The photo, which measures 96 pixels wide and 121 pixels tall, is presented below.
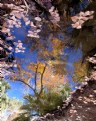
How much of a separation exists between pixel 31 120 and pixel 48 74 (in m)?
4.14

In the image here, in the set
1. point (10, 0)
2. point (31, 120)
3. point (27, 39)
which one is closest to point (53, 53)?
point (27, 39)

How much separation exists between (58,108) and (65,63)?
12.9ft

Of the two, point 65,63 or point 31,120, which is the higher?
point 65,63

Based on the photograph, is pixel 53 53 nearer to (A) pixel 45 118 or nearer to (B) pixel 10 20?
(A) pixel 45 118

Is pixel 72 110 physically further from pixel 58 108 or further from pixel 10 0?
pixel 10 0

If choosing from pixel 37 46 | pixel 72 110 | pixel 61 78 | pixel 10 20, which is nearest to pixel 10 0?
pixel 10 20

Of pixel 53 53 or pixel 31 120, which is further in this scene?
pixel 53 53

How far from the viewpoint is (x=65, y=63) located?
42.2ft

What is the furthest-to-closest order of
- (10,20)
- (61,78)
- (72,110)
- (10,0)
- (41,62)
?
(41,62) < (61,78) < (72,110) < (10,0) < (10,20)

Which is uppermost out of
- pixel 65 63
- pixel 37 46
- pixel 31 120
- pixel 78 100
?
pixel 37 46

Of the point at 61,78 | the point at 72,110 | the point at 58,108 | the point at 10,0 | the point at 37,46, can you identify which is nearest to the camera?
the point at 10,0

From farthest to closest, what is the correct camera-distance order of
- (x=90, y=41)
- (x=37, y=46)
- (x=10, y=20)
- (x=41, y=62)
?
1. (x=41, y=62)
2. (x=37, y=46)
3. (x=90, y=41)
4. (x=10, y=20)

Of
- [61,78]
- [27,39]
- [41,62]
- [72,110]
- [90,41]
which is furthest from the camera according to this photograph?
[41,62]

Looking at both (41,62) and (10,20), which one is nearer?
(10,20)
